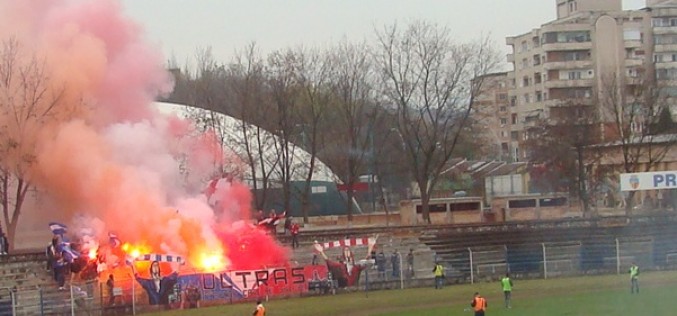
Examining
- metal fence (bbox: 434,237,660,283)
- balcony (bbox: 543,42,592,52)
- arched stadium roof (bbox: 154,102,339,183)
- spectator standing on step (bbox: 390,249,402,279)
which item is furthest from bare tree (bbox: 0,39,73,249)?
balcony (bbox: 543,42,592,52)

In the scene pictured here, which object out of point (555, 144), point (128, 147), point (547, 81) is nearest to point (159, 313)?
point (128, 147)

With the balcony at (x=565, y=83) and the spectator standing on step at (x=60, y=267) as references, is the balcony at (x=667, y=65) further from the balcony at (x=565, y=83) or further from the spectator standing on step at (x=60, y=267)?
the spectator standing on step at (x=60, y=267)

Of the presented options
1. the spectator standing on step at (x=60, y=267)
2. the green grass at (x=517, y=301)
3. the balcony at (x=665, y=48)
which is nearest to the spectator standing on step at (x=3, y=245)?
the spectator standing on step at (x=60, y=267)

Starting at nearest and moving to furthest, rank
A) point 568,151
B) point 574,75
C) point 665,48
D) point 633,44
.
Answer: point 568,151 → point 633,44 → point 665,48 → point 574,75

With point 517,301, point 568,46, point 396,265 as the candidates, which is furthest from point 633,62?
point 517,301

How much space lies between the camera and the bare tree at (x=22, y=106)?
51.2 metres

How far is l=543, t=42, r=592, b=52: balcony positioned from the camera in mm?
111000

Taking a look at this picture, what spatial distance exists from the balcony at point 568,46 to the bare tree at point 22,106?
235ft

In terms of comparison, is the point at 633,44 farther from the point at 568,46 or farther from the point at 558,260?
the point at 558,260

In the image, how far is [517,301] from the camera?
41438 mm

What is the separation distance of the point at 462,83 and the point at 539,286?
30433mm

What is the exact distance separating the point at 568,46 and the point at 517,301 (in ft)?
245

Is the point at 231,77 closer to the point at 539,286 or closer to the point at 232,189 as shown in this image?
the point at 232,189

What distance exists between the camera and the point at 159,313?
40.6m
